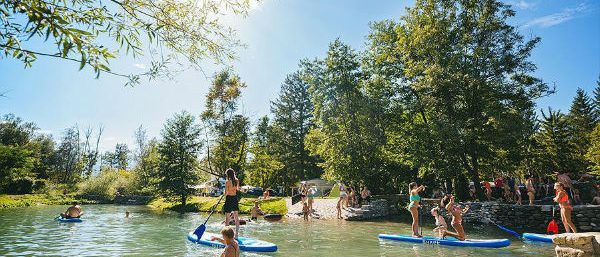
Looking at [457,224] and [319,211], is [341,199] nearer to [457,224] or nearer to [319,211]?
[319,211]

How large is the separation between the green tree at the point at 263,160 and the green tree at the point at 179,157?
21.8ft

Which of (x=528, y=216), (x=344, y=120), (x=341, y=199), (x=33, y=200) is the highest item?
(x=344, y=120)

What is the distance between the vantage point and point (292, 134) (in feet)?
189

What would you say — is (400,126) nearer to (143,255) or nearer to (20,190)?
(143,255)

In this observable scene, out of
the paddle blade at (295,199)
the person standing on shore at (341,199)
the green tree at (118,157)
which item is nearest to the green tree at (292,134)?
the paddle blade at (295,199)

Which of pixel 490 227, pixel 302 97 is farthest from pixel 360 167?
pixel 302 97

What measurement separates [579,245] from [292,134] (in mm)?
50242

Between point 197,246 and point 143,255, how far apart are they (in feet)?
6.24

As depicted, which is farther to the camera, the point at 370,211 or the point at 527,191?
the point at 370,211

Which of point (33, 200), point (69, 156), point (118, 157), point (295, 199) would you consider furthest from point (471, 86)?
point (118, 157)

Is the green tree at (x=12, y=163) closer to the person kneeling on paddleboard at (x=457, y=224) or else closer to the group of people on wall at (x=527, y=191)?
the person kneeling on paddleboard at (x=457, y=224)

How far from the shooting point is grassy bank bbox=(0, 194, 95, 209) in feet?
129

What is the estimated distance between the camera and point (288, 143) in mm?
56500

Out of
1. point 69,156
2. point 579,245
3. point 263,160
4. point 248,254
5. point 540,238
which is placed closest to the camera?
point 579,245
